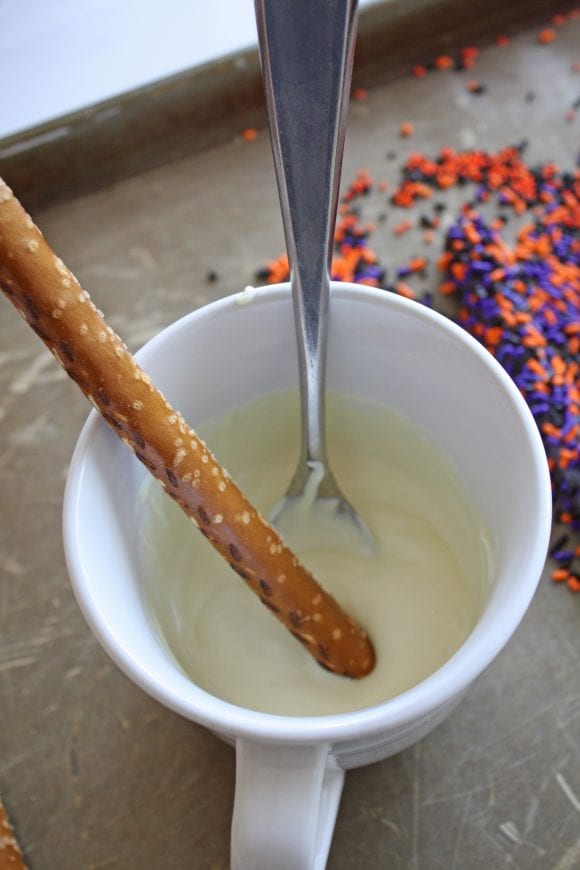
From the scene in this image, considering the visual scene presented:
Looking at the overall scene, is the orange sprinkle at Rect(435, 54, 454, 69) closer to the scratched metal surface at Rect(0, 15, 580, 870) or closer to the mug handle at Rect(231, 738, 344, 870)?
the scratched metal surface at Rect(0, 15, 580, 870)

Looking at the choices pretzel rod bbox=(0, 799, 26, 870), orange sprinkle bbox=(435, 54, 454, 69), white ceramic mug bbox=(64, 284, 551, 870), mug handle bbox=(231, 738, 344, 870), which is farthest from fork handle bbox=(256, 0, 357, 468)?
orange sprinkle bbox=(435, 54, 454, 69)

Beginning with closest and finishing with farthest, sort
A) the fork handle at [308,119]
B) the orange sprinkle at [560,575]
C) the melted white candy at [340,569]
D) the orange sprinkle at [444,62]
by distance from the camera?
the fork handle at [308,119], the melted white candy at [340,569], the orange sprinkle at [560,575], the orange sprinkle at [444,62]

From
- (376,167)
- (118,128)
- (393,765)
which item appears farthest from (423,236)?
(393,765)

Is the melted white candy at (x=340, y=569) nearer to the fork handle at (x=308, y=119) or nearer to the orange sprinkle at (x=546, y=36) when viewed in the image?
the fork handle at (x=308, y=119)

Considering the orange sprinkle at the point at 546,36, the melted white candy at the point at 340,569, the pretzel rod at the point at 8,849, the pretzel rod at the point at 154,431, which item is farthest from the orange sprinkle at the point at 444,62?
the pretzel rod at the point at 8,849

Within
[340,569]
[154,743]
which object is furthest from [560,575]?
[154,743]

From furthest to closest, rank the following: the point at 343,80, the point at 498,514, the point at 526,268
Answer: the point at 526,268 → the point at 498,514 → the point at 343,80

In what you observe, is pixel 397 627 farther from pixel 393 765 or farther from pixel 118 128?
pixel 118 128

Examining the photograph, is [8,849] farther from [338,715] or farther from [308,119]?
[308,119]
